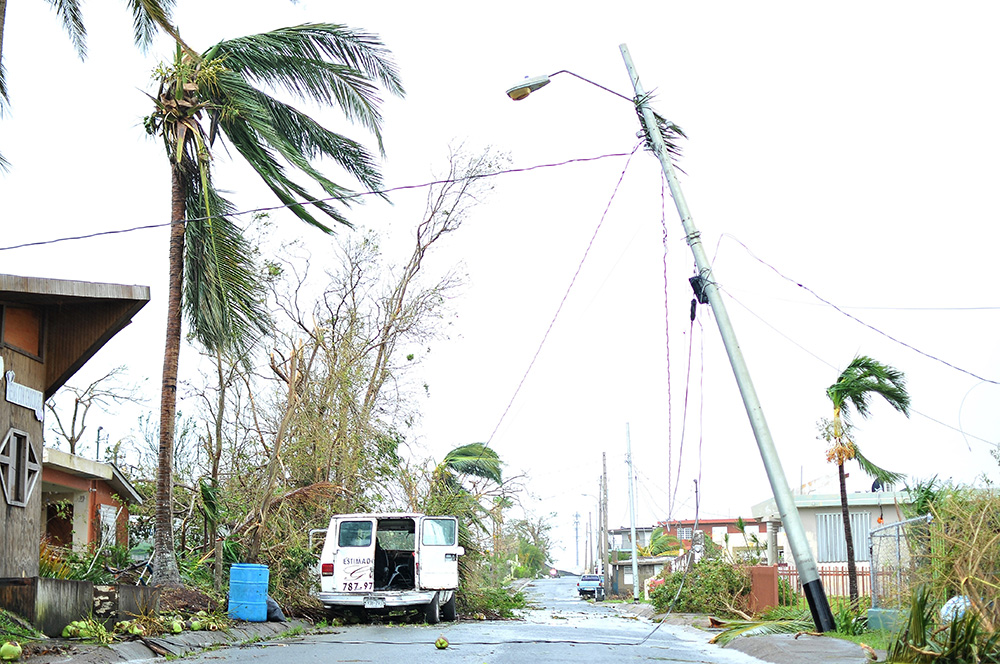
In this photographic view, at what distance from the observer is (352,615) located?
1948 cm

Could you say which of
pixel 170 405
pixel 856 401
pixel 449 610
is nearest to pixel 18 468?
pixel 170 405

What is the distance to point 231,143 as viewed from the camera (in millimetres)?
16562

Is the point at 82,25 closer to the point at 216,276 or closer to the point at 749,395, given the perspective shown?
the point at 216,276

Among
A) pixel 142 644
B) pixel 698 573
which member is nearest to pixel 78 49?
pixel 142 644

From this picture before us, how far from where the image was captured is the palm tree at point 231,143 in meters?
15.5

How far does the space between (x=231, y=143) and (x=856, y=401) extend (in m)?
12.9

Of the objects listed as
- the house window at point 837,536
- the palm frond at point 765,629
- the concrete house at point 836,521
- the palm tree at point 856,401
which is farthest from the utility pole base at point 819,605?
the house window at point 837,536

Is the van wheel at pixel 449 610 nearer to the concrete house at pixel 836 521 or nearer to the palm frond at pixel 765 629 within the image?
the palm frond at pixel 765 629

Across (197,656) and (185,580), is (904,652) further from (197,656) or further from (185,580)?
(185,580)

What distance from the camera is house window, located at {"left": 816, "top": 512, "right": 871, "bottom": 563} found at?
98.9 ft

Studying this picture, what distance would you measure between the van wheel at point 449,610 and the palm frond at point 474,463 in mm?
9699

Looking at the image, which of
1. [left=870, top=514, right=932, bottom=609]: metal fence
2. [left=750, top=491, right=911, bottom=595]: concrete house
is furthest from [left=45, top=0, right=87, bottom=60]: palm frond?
[left=750, top=491, right=911, bottom=595]: concrete house

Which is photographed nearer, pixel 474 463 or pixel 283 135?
pixel 283 135

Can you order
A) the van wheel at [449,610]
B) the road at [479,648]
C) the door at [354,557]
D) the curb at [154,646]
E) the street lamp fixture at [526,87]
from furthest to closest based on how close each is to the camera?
the van wheel at [449,610] → the door at [354,557] → the street lamp fixture at [526,87] → the road at [479,648] → the curb at [154,646]
